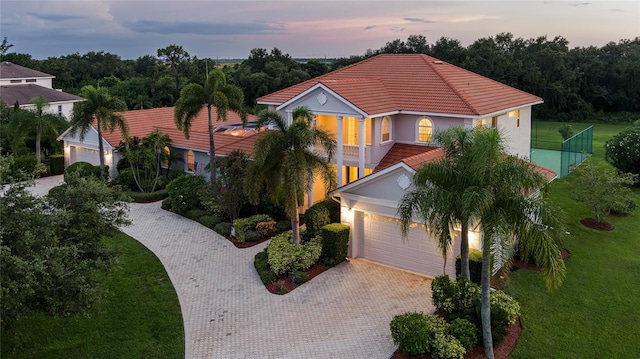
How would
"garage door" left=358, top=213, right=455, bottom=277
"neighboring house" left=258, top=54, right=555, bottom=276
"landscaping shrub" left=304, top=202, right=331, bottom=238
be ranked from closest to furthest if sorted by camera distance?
"garage door" left=358, top=213, right=455, bottom=277 < "neighboring house" left=258, top=54, right=555, bottom=276 < "landscaping shrub" left=304, top=202, right=331, bottom=238

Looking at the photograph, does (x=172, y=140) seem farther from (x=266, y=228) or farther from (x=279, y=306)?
(x=279, y=306)

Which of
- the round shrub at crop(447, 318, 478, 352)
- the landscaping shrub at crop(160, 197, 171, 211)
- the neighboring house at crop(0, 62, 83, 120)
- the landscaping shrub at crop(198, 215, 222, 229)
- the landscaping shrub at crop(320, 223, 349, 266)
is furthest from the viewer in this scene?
the neighboring house at crop(0, 62, 83, 120)

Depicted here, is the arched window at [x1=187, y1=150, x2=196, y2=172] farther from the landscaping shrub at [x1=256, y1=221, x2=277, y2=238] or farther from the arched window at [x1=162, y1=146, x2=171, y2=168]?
the landscaping shrub at [x1=256, y1=221, x2=277, y2=238]

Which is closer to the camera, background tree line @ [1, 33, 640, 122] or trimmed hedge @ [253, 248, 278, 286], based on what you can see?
trimmed hedge @ [253, 248, 278, 286]

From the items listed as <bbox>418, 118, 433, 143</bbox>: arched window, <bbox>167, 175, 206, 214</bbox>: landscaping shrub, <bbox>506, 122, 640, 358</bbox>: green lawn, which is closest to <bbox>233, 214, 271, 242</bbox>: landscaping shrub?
<bbox>167, 175, 206, 214</bbox>: landscaping shrub

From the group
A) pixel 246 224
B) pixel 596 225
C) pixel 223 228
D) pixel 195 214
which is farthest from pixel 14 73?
pixel 596 225

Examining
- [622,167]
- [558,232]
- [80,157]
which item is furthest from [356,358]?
[80,157]

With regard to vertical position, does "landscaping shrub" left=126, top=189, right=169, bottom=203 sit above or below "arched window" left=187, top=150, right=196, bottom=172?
below
